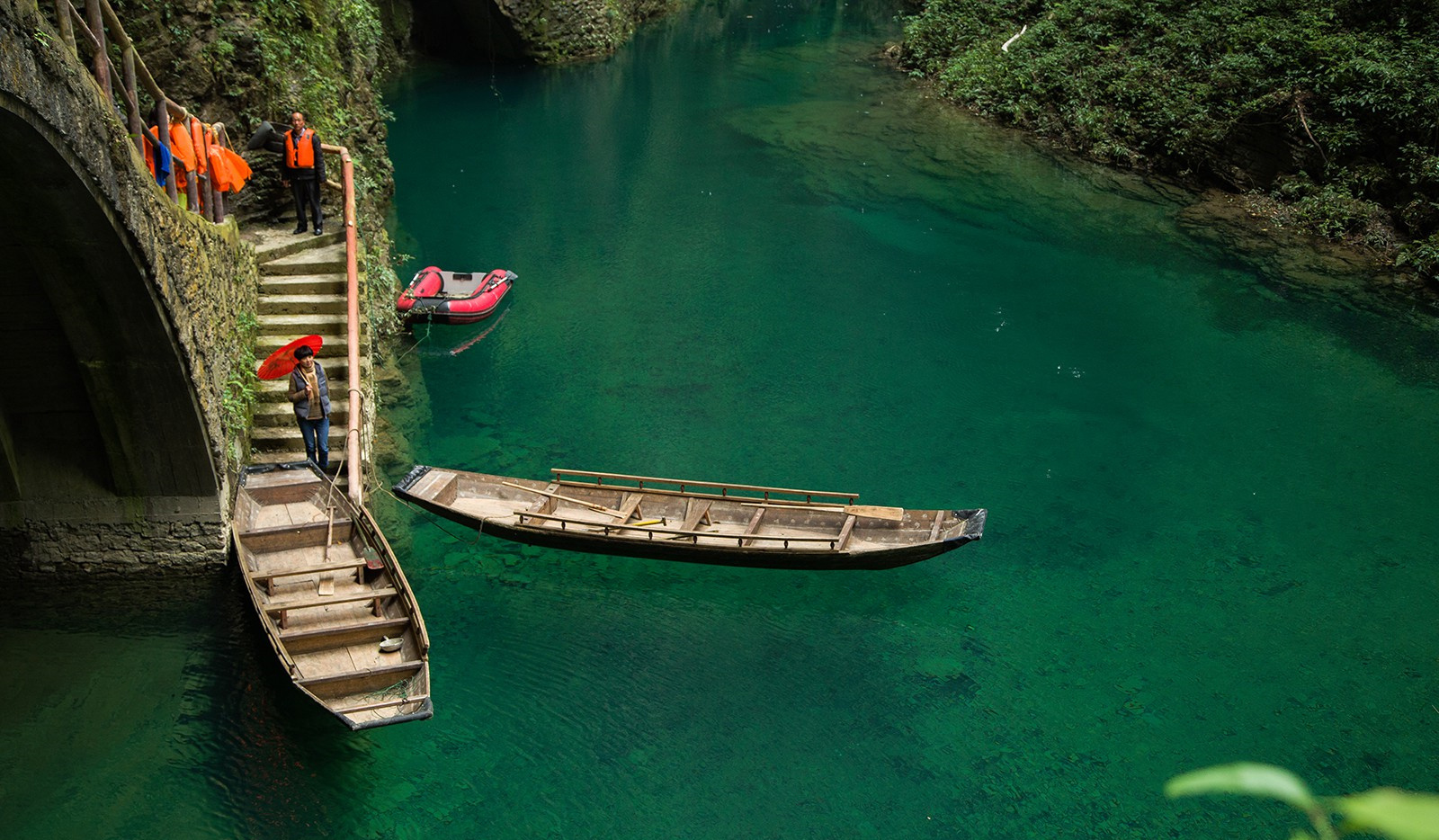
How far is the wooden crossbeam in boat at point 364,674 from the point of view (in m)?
8.44

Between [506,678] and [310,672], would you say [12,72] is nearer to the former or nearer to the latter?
[310,672]

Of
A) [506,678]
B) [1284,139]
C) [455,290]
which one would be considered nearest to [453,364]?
[455,290]

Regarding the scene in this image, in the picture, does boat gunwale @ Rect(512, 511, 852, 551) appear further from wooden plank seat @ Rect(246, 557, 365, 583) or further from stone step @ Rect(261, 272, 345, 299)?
stone step @ Rect(261, 272, 345, 299)

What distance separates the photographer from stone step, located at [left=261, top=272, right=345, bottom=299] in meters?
12.5

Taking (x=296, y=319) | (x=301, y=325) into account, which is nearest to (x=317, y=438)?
(x=301, y=325)

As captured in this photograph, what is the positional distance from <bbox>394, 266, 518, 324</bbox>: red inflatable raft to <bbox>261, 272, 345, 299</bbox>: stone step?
344 cm

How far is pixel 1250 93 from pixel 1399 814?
25.9 meters

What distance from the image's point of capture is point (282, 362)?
1041 centimetres

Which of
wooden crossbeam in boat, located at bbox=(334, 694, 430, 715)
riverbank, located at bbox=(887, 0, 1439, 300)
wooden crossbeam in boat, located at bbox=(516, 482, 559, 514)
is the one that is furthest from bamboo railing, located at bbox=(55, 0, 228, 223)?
riverbank, located at bbox=(887, 0, 1439, 300)

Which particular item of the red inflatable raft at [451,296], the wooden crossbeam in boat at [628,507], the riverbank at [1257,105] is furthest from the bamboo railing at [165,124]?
the riverbank at [1257,105]

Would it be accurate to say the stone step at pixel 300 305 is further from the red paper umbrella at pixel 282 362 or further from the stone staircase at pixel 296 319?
the red paper umbrella at pixel 282 362

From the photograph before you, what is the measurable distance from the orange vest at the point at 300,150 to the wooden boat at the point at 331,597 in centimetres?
391

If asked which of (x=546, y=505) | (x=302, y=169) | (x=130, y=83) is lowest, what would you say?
(x=546, y=505)

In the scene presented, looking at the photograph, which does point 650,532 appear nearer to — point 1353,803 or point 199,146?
point 199,146
